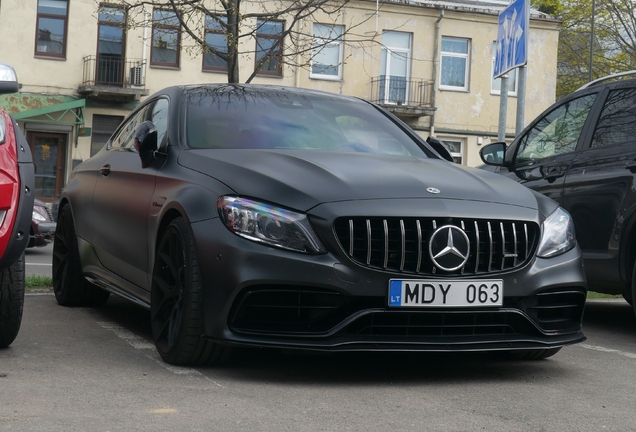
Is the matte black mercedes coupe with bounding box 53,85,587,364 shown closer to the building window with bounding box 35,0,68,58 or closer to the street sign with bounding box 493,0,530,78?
the street sign with bounding box 493,0,530,78

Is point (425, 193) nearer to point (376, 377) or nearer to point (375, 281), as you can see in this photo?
point (375, 281)

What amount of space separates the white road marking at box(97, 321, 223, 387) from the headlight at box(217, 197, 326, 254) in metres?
0.65

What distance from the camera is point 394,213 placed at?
Answer: 13.9 feet

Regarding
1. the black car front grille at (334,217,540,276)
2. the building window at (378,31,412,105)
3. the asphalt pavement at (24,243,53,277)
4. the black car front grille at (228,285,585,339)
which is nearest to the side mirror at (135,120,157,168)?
the black car front grille at (228,285,585,339)

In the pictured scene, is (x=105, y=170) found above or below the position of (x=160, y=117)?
below

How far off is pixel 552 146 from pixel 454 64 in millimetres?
27435

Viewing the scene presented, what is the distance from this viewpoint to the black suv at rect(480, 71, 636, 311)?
249 inches

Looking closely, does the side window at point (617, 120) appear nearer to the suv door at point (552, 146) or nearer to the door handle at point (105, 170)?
the suv door at point (552, 146)

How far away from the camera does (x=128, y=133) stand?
20.8ft

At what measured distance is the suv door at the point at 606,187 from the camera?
632cm

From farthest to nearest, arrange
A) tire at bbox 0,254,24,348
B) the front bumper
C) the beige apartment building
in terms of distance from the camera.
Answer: the beige apartment building, tire at bbox 0,254,24,348, the front bumper

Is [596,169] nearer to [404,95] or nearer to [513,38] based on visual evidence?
[513,38]

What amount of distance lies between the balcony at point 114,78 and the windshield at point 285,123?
24.5 meters

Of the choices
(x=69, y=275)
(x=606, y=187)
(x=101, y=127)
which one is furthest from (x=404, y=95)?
(x=69, y=275)
